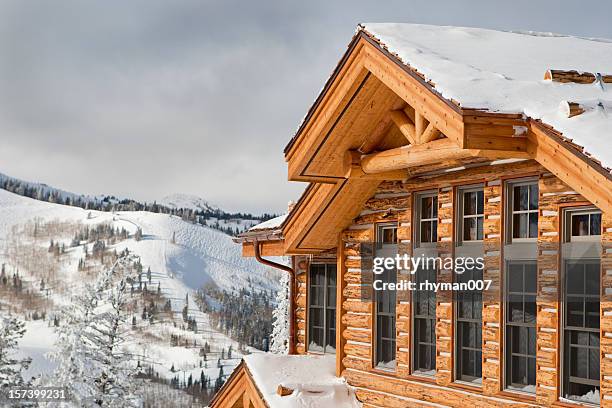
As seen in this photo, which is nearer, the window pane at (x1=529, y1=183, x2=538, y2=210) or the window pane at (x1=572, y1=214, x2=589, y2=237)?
the window pane at (x1=572, y1=214, x2=589, y2=237)

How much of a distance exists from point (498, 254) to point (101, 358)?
21625 millimetres

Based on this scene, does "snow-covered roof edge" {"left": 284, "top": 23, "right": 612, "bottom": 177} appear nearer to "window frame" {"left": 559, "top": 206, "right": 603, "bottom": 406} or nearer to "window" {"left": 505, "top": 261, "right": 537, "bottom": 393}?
"window frame" {"left": 559, "top": 206, "right": 603, "bottom": 406}

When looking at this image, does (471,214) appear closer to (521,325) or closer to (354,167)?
(521,325)

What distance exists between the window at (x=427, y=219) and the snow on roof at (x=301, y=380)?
2967 millimetres

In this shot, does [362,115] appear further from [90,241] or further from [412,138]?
[90,241]

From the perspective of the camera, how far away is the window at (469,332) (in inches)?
463

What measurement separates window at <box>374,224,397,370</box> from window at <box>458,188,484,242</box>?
1.75 metres

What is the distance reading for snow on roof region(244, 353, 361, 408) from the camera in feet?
46.0

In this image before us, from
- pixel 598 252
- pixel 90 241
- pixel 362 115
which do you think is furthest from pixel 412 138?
pixel 90 241

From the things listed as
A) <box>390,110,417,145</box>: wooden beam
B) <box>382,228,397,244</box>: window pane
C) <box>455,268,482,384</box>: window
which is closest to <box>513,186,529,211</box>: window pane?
<box>455,268,482,384</box>: window

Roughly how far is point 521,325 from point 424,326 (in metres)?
2.22

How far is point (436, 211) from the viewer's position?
1286 centimetres

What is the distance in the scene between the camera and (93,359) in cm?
3036

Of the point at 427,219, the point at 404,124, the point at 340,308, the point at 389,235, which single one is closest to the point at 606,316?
the point at 427,219
